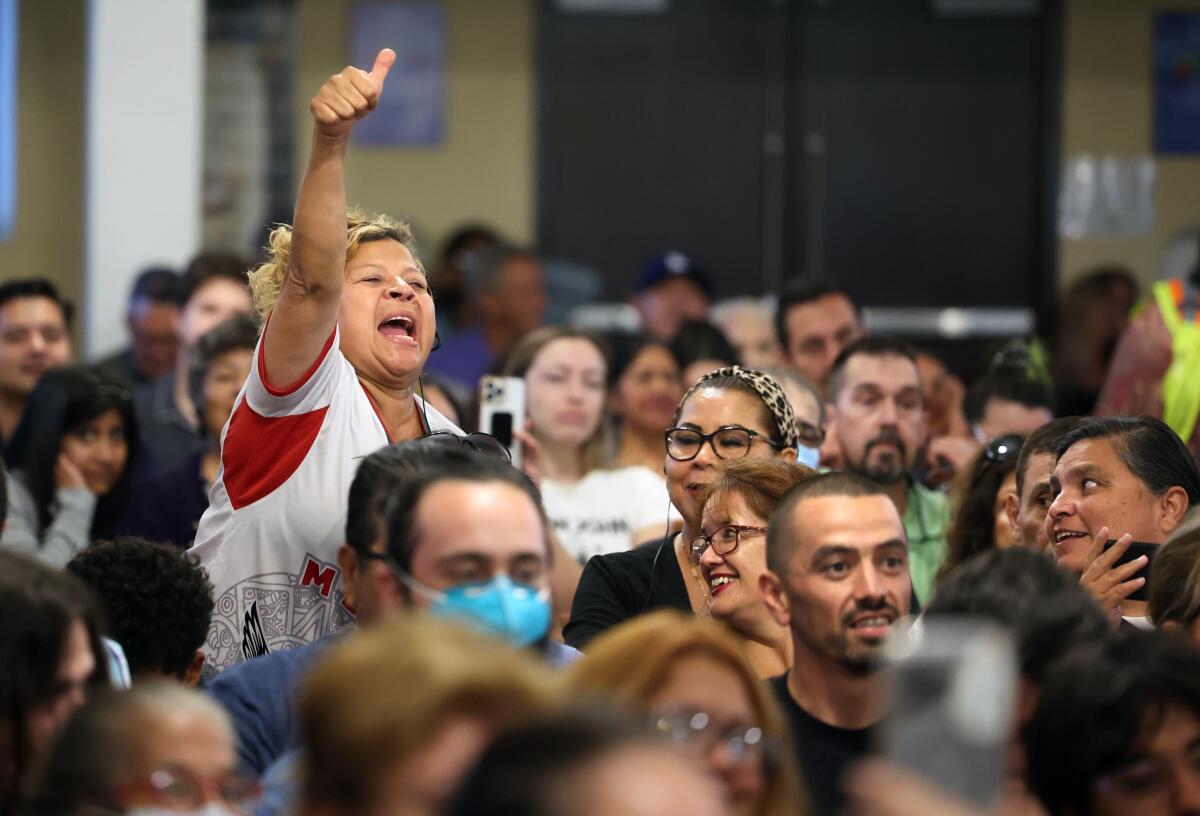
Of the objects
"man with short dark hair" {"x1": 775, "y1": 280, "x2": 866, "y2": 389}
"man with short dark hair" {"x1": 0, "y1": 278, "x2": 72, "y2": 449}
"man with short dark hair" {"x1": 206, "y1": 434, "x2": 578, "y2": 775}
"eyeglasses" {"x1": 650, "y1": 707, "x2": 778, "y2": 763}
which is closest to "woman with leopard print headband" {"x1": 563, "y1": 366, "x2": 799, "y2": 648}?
"man with short dark hair" {"x1": 206, "y1": 434, "x2": 578, "y2": 775}

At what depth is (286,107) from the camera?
8.28 meters

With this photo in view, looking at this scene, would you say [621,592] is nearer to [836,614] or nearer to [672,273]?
[836,614]

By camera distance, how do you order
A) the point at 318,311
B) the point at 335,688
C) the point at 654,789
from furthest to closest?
the point at 318,311 → the point at 335,688 → the point at 654,789

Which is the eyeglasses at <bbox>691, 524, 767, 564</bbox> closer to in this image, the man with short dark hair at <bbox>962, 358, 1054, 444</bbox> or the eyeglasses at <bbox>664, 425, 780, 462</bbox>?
the eyeglasses at <bbox>664, 425, 780, 462</bbox>

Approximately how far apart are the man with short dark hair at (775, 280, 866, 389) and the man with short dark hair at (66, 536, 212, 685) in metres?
3.19

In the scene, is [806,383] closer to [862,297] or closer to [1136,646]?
[1136,646]

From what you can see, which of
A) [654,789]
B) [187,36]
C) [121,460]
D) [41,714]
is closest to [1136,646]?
[654,789]

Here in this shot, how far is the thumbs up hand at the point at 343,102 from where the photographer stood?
3.06 metres

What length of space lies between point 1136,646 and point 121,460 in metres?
3.35

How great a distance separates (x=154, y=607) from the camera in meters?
3.07

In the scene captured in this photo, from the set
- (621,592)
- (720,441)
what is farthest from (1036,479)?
(621,592)

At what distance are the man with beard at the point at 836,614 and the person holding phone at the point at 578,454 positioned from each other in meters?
2.00

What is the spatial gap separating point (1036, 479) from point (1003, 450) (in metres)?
0.55

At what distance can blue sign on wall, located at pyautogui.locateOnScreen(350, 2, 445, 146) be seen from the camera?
27.5ft
